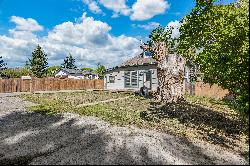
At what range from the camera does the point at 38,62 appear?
65750mm

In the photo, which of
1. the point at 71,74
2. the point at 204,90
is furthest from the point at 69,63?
the point at 204,90

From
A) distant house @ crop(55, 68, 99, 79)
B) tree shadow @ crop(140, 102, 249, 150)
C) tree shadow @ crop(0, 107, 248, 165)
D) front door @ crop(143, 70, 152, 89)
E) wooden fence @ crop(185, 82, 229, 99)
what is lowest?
tree shadow @ crop(0, 107, 248, 165)

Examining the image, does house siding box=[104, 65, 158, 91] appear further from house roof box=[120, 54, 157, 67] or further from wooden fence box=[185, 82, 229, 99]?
wooden fence box=[185, 82, 229, 99]

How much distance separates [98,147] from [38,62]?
61.3 meters

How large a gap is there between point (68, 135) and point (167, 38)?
15.0 meters

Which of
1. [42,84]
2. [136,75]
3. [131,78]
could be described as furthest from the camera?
[42,84]

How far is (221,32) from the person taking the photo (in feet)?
31.1

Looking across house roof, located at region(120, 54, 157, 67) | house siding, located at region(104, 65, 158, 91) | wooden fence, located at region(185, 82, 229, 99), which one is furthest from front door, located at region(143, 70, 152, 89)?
wooden fence, located at region(185, 82, 229, 99)

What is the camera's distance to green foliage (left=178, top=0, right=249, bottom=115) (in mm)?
8586

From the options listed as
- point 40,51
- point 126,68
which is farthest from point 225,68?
point 40,51

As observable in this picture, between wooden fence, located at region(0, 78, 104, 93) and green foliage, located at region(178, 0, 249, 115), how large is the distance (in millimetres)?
28268

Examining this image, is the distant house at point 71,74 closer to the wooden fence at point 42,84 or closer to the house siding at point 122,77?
the wooden fence at point 42,84

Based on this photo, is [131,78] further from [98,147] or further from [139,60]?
[98,147]

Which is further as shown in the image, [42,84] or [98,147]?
[42,84]
